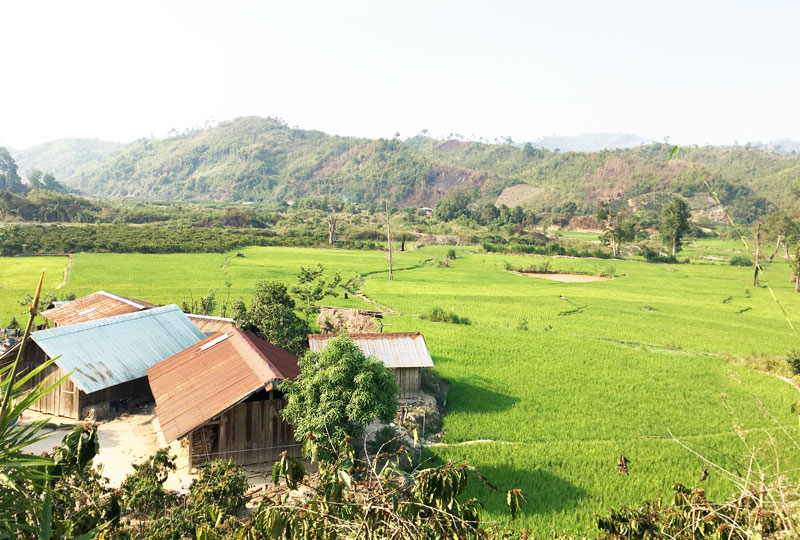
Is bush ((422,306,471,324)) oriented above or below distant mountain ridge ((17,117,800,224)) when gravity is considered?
below

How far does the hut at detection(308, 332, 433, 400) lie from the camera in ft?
48.2

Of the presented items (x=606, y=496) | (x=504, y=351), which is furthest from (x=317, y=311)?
(x=606, y=496)

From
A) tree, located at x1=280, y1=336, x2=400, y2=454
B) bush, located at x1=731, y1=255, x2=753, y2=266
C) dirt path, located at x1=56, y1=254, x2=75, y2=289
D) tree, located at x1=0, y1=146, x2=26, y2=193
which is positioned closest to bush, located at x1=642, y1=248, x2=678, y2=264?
bush, located at x1=731, y1=255, x2=753, y2=266

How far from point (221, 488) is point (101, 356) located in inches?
315

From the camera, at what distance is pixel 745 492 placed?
3.01 meters

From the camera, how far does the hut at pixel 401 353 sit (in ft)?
48.2

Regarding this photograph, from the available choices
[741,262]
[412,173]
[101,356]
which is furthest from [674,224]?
[412,173]

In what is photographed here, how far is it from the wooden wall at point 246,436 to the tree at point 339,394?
102cm

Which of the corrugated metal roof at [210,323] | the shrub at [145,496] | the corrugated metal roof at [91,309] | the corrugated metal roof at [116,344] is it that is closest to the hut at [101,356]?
the corrugated metal roof at [116,344]

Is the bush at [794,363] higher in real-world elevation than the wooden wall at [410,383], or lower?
lower

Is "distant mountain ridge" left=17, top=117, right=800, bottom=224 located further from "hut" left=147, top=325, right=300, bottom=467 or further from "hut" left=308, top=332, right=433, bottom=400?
"hut" left=147, top=325, right=300, bottom=467

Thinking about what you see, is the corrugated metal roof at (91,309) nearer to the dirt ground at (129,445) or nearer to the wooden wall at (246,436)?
the dirt ground at (129,445)

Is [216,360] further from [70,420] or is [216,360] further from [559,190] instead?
[559,190]

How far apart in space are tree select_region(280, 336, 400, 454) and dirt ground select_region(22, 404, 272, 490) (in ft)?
6.20
